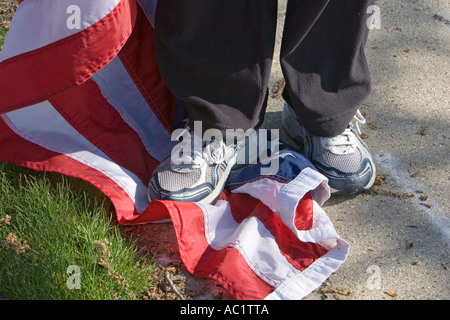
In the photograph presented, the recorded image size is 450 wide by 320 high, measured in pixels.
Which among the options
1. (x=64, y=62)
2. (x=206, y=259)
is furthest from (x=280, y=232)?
(x=64, y=62)

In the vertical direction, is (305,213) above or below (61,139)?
below

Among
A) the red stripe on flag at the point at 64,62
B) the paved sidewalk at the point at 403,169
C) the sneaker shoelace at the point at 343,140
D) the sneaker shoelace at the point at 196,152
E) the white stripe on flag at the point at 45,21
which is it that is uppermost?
the white stripe on flag at the point at 45,21

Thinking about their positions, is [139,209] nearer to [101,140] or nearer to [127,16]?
[101,140]

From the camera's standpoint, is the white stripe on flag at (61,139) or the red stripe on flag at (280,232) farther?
the white stripe on flag at (61,139)

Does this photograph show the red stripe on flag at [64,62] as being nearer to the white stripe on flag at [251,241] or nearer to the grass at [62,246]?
the grass at [62,246]

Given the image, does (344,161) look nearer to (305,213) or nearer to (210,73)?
(305,213)

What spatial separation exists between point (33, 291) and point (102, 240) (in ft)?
0.85

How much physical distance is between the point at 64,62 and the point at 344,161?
101 centimetres

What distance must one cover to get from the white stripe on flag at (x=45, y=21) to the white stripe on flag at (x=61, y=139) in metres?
0.25

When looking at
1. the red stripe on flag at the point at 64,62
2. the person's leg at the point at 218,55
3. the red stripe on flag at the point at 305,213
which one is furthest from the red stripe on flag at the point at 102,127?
the red stripe on flag at the point at 305,213

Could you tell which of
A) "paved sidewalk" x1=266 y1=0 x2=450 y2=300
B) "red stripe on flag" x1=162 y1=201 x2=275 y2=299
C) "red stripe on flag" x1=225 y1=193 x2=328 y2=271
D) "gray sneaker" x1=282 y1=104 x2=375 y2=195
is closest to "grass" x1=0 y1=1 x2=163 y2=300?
"red stripe on flag" x1=162 y1=201 x2=275 y2=299

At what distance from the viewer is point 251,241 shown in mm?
1937

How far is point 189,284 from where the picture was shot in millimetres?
1890

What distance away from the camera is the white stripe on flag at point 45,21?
1.83m
